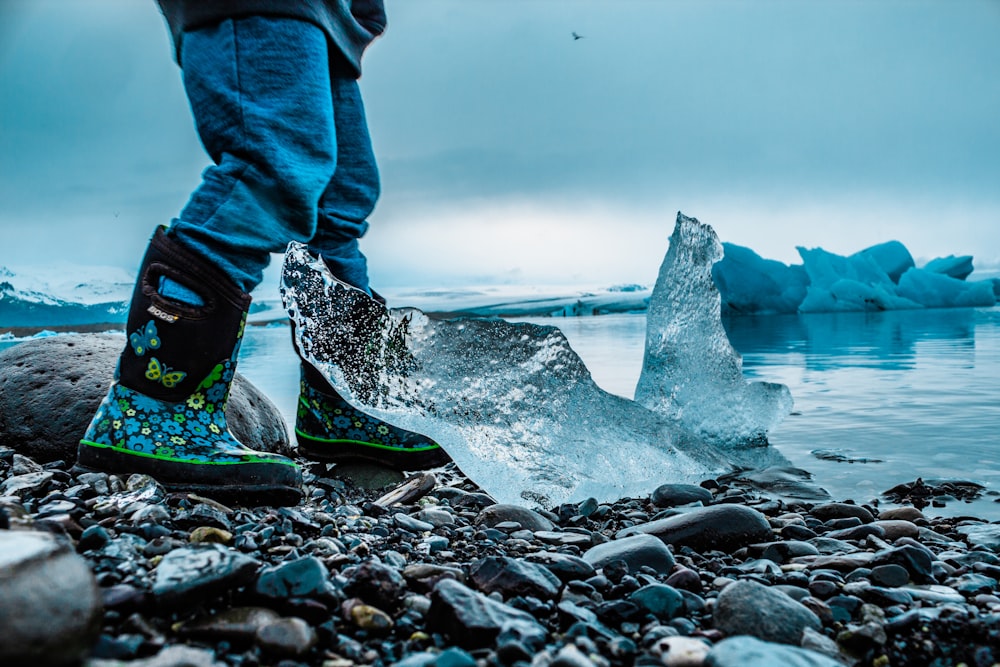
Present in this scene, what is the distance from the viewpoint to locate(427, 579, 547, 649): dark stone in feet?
3.20

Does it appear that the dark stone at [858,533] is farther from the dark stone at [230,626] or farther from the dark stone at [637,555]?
the dark stone at [230,626]

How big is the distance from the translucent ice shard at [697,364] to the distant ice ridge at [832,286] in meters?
19.5

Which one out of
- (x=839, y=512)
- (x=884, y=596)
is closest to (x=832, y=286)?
(x=839, y=512)

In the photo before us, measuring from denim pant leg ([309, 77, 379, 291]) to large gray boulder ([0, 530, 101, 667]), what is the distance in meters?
1.57

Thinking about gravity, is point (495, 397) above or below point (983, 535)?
above

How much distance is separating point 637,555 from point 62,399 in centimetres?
218

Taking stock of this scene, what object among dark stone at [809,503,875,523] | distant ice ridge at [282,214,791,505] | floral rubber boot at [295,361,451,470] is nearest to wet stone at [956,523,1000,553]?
dark stone at [809,503,875,523]

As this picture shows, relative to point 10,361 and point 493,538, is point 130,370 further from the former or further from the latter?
point 10,361

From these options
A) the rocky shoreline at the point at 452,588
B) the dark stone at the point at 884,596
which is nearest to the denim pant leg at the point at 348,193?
the rocky shoreline at the point at 452,588

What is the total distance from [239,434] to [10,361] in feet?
3.21

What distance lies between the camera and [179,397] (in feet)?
6.06

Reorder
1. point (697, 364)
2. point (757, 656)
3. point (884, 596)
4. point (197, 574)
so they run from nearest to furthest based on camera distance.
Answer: point (757, 656) < point (197, 574) < point (884, 596) < point (697, 364)

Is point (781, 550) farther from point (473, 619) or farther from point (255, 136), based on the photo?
point (255, 136)

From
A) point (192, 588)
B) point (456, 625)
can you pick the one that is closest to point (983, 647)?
point (456, 625)
